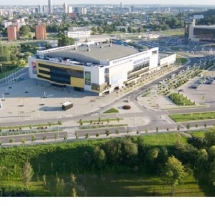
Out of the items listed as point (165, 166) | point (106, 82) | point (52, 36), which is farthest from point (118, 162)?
point (52, 36)

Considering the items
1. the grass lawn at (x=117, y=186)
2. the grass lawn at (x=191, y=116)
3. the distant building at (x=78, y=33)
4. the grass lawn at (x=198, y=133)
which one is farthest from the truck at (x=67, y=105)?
the distant building at (x=78, y=33)

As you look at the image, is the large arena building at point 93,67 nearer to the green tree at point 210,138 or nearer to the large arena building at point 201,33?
the green tree at point 210,138

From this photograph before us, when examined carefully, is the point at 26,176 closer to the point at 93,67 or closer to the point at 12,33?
the point at 93,67

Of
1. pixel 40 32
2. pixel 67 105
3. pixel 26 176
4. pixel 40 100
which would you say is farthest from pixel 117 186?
pixel 40 32

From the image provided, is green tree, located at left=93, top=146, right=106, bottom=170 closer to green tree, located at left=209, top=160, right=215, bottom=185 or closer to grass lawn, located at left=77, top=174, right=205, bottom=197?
grass lawn, located at left=77, top=174, right=205, bottom=197

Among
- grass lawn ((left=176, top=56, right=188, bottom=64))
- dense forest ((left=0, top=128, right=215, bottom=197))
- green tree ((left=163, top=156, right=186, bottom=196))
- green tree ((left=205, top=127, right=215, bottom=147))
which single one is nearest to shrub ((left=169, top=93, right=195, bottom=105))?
dense forest ((left=0, top=128, right=215, bottom=197))

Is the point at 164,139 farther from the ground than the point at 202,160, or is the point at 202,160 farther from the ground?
the point at 202,160
